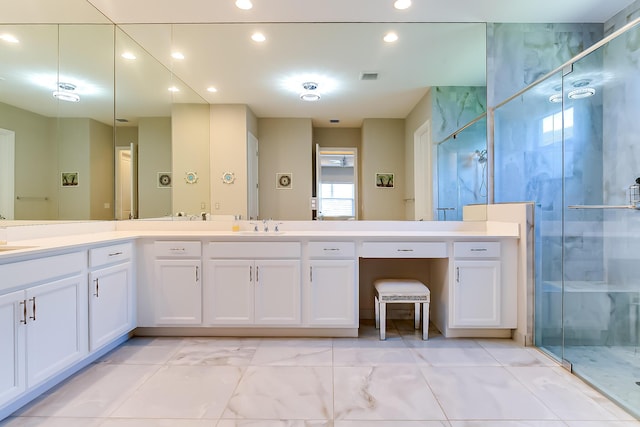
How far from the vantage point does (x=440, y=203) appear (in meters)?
2.90

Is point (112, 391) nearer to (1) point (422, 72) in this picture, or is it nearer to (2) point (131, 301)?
(2) point (131, 301)

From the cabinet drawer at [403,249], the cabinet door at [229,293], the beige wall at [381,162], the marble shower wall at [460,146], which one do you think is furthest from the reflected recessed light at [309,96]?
the cabinet door at [229,293]

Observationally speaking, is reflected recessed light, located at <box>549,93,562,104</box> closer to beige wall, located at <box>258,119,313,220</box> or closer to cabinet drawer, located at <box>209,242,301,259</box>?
beige wall, located at <box>258,119,313,220</box>

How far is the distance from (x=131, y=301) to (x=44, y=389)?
0.74m

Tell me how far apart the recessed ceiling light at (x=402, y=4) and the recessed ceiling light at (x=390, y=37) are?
0.23 metres

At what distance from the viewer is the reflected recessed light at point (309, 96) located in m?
2.83

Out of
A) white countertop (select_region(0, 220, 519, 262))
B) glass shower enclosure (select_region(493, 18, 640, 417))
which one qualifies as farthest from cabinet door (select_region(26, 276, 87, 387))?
glass shower enclosure (select_region(493, 18, 640, 417))

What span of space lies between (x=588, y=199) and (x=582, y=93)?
2.89ft

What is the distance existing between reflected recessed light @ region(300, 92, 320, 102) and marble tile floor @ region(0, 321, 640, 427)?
83.2 inches

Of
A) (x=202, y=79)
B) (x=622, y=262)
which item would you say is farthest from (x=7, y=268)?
(x=622, y=262)

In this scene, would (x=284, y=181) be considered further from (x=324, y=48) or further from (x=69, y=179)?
(x=69, y=179)

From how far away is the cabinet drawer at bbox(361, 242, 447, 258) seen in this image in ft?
8.16

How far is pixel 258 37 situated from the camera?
279 centimetres

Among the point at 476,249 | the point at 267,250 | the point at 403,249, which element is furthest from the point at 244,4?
the point at 476,249
